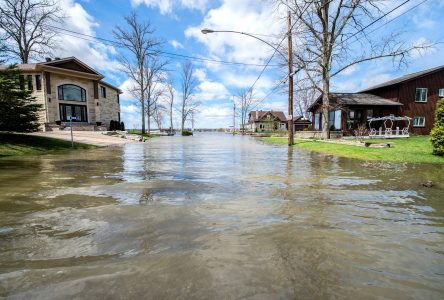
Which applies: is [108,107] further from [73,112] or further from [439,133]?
[439,133]

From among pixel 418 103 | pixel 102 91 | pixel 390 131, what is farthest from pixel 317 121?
pixel 102 91

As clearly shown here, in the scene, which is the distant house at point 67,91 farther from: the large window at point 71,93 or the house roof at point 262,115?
the house roof at point 262,115

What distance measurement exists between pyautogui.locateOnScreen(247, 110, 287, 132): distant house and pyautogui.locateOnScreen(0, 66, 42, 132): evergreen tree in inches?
2678

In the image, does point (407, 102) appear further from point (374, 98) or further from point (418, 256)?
point (418, 256)

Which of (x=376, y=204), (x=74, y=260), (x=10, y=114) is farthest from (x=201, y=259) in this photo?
(x=10, y=114)

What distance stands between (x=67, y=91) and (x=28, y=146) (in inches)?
797

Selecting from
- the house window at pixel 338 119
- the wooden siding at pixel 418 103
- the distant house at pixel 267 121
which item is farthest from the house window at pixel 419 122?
the distant house at pixel 267 121

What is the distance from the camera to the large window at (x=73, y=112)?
31094 millimetres

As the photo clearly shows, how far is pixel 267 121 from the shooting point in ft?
260

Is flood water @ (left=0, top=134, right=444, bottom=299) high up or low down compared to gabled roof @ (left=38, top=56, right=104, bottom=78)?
down

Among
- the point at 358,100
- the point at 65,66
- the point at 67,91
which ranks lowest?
the point at 358,100

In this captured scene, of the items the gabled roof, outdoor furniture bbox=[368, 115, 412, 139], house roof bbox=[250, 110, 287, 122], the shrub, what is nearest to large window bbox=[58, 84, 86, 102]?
the gabled roof

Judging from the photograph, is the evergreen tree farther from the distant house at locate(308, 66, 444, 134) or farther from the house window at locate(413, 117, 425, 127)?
the house window at locate(413, 117, 425, 127)

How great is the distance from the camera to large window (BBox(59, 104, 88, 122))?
31.1 m
